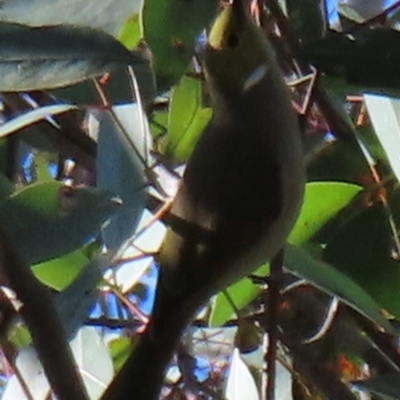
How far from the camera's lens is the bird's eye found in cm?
74

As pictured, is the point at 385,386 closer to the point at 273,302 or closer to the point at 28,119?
the point at 273,302

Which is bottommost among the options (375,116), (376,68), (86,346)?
(86,346)

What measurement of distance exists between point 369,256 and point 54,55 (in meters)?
0.35

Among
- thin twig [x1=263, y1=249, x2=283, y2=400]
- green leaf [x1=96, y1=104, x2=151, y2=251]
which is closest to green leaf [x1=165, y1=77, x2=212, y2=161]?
green leaf [x1=96, y1=104, x2=151, y2=251]

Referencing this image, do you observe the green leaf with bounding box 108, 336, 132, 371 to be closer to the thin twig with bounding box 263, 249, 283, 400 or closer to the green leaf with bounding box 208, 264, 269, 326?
the green leaf with bounding box 208, 264, 269, 326

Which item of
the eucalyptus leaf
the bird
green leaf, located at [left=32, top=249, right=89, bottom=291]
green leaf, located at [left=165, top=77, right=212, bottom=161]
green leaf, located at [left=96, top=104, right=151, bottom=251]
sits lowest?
green leaf, located at [left=32, top=249, right=89, bottom=291]

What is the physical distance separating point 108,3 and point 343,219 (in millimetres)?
350

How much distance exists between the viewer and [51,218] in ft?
2.87

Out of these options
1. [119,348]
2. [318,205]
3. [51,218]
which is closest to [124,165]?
[51,218]

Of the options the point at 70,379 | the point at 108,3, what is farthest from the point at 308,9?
the point at 70,379

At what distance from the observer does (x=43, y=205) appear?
88 cm

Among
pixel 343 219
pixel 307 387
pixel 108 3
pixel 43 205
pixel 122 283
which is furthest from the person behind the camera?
pixel 307 387

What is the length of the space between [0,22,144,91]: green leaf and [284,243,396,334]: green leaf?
23cm

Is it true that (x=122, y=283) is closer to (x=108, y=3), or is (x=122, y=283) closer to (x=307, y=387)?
(x=307, y=387)
